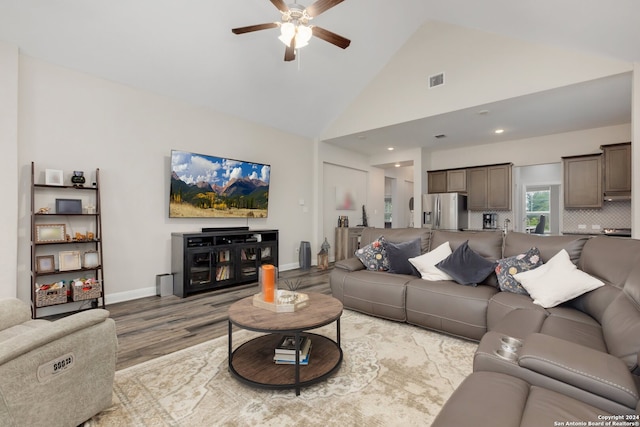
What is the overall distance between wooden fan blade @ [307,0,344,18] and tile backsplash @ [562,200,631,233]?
581cm

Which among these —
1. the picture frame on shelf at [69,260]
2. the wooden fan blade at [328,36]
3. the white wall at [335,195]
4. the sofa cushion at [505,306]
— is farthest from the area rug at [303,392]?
the white wall at [335,195]

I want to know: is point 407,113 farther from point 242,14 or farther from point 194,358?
point 194,358

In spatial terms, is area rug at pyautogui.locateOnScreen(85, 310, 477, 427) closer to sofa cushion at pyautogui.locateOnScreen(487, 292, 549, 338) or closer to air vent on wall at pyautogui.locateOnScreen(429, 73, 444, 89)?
sofa cushion at pyautogui.locateOnScreen(487, 292, 549, 338)

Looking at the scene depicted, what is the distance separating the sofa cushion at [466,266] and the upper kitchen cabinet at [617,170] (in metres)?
3.81

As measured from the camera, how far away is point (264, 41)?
416cm

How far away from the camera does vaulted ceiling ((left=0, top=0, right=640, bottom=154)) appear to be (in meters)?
3.10

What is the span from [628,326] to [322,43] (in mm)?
4615

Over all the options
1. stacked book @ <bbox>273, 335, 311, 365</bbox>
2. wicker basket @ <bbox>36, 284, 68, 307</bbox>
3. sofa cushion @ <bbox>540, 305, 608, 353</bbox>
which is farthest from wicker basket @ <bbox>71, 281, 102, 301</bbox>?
sofa cushion @ <bbox>540, 305, 608, 353</bbox>

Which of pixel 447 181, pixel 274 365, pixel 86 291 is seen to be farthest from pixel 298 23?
pixel 447 181

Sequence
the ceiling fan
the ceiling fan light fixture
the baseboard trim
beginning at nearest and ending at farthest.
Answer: the ceiling fan, the ceiling fan light fixture, the baseboard trim

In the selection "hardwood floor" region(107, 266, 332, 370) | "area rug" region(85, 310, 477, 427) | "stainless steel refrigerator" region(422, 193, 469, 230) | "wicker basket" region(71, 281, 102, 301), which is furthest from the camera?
"stainless steel refrigerator" region(422, 193, 469, 230)

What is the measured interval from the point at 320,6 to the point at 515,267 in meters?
2.91

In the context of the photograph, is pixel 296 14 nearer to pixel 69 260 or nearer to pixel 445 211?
pixel 69 260

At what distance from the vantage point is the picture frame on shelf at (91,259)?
353cm
